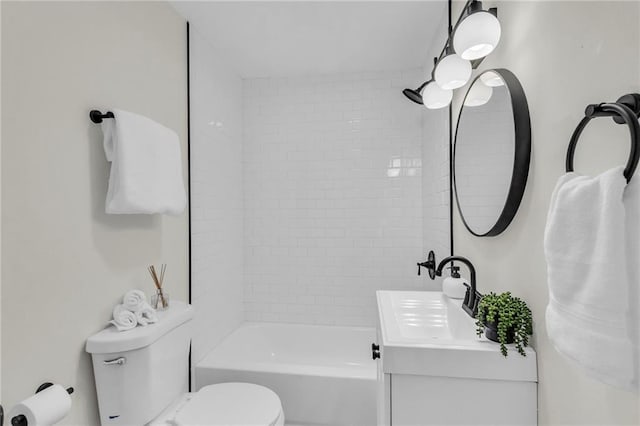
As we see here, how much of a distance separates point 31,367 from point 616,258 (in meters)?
1.61

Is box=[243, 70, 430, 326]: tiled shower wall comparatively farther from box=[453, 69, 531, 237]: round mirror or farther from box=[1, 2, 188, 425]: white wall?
box=[1, 2, 188, 425]: white wall

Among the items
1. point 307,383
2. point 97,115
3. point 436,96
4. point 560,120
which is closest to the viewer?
point 560,120

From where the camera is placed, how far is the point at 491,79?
4.17 ft

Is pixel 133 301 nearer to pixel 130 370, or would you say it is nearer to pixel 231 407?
pixel 130 370

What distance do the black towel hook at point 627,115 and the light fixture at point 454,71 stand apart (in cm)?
84

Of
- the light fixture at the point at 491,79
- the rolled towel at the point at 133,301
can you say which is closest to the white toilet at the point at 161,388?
the rolled towel at the point at 133,301

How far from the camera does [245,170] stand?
2.96 metres

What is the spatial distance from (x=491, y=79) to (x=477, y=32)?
0.19 meters

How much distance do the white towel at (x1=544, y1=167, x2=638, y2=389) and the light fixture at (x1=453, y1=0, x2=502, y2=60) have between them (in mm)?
751

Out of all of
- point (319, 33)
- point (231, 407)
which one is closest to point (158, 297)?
point (231, 407)

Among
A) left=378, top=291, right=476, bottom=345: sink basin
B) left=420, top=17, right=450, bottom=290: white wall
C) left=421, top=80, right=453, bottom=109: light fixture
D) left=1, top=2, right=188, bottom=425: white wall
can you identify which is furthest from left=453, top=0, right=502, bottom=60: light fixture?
left=1, top=2, right=188, bottom=425: white wall

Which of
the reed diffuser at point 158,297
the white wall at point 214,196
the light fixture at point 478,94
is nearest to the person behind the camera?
the light fixture at point 478,94

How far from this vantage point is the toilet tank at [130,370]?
1339 millimetres

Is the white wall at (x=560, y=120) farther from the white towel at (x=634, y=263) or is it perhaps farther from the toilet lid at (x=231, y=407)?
the toilet lid at (x=231, y=407)
